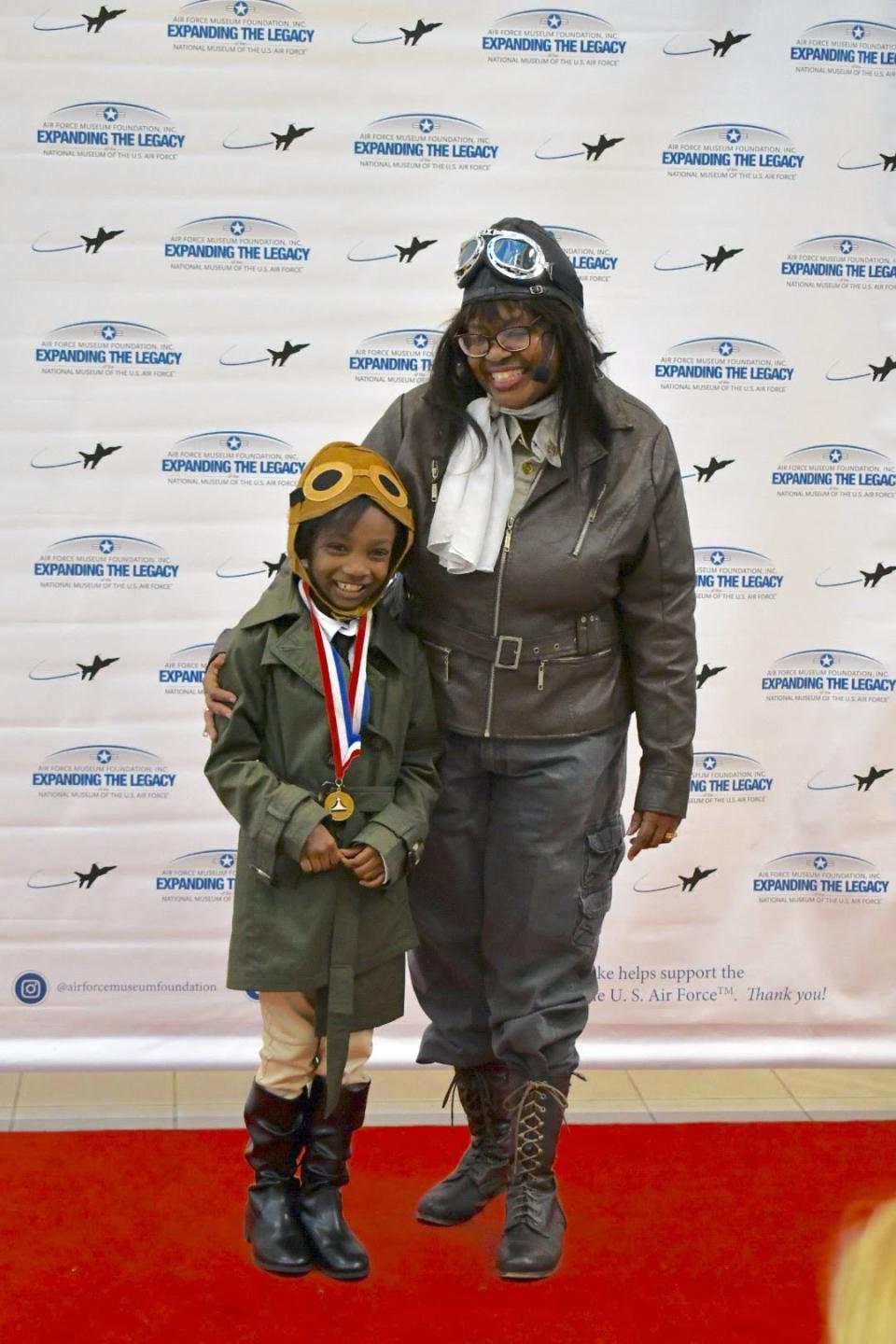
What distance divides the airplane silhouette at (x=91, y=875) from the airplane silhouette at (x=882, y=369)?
2.00m

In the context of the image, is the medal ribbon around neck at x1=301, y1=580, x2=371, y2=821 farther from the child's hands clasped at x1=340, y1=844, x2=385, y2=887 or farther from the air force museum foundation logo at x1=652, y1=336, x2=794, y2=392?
the air force museum foundation logo at x1=652, y1=336, x2=794, y2=392

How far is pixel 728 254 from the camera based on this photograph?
11.5 ft

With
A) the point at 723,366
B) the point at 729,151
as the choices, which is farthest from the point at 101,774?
the point at 729,151

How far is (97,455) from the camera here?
11.3 ft

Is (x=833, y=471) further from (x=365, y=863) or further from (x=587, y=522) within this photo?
(x=365, y=863)

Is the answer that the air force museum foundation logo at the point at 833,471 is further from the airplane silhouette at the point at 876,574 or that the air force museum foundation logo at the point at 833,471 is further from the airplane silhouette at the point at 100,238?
the airplane silhouette at the point at 100,238

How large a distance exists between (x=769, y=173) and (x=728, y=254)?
0.62 feet

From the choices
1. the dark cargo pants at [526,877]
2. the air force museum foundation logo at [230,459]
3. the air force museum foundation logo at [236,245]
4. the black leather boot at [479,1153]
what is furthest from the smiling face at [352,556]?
the air force museum foundation logo at [236,245]

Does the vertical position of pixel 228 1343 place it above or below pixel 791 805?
below

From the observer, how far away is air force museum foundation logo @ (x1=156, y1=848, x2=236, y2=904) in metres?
3.62

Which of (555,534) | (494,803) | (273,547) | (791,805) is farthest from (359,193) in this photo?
(791,805)

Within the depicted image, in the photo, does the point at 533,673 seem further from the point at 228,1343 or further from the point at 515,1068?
the point at 228,1343

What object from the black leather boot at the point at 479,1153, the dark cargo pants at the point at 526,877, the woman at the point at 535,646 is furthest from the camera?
the black leather boot at the point at 479,1153

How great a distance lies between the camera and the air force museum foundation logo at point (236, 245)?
340cm
